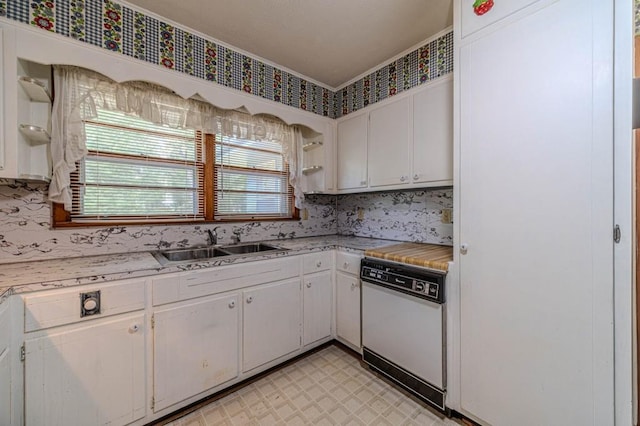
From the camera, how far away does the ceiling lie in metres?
1.62

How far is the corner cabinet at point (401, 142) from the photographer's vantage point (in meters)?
1.79

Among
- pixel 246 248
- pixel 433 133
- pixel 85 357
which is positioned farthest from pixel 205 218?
pixel 433 133

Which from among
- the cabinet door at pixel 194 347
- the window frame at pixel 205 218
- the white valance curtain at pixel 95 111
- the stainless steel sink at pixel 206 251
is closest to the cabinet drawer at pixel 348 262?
the stainless steel sink at pixel 206 251

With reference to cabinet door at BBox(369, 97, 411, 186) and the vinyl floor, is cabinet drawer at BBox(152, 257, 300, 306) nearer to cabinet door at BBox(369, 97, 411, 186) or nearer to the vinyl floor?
the vinyl floor

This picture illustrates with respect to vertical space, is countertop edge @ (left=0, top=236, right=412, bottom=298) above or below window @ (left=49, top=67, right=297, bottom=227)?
below

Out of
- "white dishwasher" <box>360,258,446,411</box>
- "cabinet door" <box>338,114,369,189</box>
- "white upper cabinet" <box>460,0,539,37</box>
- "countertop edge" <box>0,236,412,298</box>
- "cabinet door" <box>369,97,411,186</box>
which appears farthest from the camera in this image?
"cabinet door" <box>338,114,369,189</box>

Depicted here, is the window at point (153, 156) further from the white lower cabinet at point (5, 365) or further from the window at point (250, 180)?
the white lower cabinet at point (5, 365)

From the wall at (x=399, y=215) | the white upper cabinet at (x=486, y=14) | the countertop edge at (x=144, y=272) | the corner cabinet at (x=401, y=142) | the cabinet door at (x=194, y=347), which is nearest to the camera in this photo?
the countertop edge at (x=144, y=272)

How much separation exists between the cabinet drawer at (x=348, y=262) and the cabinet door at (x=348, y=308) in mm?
49

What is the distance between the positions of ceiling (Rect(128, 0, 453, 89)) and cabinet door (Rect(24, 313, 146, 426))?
6.26 ft

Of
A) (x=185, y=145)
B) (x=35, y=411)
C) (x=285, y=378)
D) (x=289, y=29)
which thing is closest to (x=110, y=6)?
(x=185, y=145)

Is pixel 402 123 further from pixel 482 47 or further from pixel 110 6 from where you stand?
pixel 110 6

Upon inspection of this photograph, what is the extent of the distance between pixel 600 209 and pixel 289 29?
6.72 ft

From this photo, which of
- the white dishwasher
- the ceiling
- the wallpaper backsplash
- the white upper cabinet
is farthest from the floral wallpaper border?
the white dishwasher
